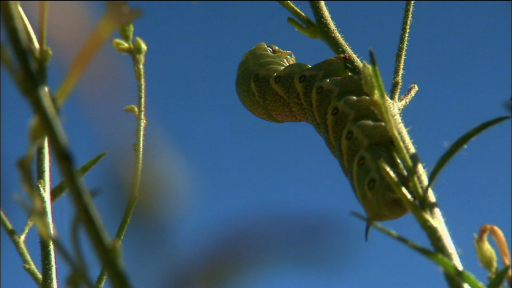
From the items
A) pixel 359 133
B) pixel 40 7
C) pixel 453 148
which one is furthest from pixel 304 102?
pixel 40 7

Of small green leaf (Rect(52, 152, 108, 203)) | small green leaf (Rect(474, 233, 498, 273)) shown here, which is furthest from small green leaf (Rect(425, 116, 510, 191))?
small green leaf (Rect(52, 152, 108, 203))

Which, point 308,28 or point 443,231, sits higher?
point 308,28

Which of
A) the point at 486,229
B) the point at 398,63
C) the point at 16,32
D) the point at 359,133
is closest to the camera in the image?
the point at 16,32

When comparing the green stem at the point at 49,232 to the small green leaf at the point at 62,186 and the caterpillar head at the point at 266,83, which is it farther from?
the caterpillar head at the point at 266,83

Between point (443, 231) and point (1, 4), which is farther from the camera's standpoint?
point (443, 231)

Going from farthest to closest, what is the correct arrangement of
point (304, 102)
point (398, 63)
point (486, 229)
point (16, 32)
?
point (304, 102) → point (398, 63) → point (486, 229) → point (16, 32)

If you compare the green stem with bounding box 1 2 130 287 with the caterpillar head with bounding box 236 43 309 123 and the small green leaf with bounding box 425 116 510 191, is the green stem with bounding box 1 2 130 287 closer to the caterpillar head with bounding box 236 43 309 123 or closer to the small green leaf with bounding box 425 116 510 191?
the small green leaf with bounding box 425 116 510 191

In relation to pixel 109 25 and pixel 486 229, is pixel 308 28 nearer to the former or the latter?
pixel 486 229

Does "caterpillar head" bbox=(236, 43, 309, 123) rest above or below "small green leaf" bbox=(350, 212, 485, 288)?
above
